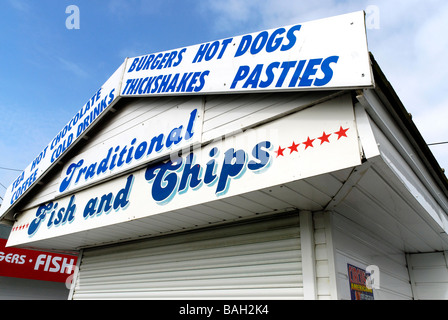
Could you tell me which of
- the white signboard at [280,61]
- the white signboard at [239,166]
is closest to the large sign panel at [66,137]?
the white signboard at [239,166]

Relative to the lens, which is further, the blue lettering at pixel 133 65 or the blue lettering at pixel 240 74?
the blue lettering at pixel 133 65

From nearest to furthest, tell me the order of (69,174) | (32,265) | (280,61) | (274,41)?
(280,61)
(274,41)
(69,174)
(32,265)

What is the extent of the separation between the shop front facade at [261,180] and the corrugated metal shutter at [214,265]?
2 centimetres

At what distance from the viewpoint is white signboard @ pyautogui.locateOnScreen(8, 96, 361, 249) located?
250cm

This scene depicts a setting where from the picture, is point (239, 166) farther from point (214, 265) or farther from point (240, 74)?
point (214, 265)

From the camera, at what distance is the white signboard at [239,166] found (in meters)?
2.50

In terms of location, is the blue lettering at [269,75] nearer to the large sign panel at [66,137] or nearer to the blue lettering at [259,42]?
the blue lettering at [259,42]

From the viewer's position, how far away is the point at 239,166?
3.00m

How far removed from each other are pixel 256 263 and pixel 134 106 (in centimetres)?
305

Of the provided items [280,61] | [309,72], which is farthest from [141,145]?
[309,72]

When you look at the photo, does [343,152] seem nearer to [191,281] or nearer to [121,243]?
[191,281]

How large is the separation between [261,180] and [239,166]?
11.5 inches

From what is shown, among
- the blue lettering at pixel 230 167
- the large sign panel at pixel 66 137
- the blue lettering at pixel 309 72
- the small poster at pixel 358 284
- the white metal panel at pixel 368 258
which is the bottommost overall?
the small poster at pixel 358 284

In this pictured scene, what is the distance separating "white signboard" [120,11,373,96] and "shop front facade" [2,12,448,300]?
0.04ft
